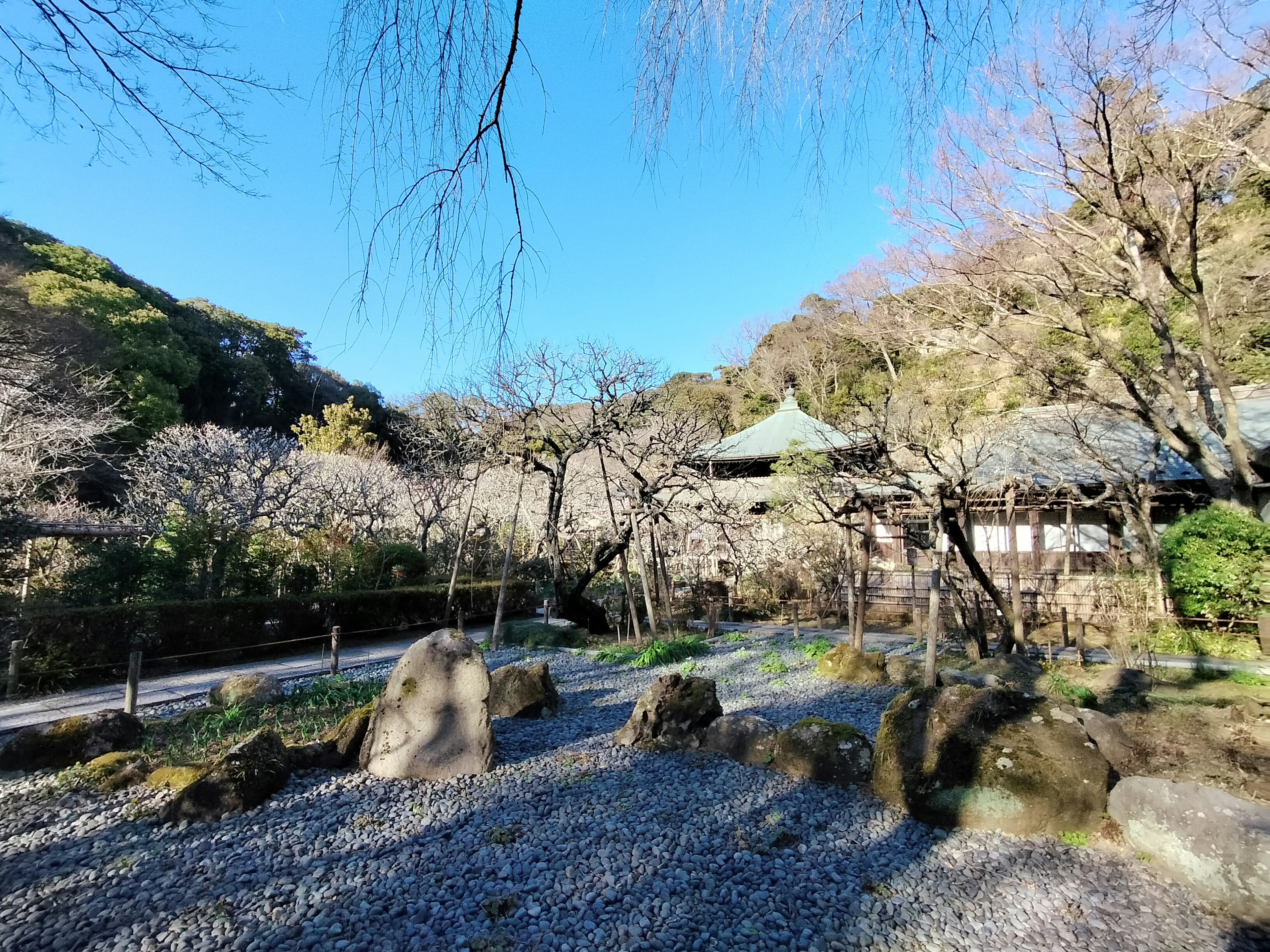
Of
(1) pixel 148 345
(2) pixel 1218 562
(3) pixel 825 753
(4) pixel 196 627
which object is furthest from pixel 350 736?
(1) pixel 148 345

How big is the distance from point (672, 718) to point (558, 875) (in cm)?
204

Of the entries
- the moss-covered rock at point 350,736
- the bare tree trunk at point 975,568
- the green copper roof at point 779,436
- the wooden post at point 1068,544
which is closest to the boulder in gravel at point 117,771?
the moss-covered rock at point 350,736

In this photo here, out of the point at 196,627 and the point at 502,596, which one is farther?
the point at 502,596

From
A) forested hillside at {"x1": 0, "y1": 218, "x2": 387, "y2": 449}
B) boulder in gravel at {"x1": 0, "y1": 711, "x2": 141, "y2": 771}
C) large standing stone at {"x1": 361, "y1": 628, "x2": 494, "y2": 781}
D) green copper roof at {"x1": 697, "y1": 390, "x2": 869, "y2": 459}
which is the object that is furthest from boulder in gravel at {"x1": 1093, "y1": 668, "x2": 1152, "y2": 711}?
forested hillside at {"x1": 0, "y1": 218, "x2": 387, "y2": 449}

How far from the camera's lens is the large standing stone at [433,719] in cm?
423

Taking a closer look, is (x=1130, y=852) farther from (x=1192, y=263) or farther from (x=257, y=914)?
(x=1192, y=263)

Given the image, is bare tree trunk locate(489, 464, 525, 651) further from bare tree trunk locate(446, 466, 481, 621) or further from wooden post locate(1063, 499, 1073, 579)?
wooden post locate(1063, 499, 1073, 579)

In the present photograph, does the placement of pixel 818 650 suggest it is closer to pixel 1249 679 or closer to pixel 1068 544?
pixel 1249 679

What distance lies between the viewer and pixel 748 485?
16.2m

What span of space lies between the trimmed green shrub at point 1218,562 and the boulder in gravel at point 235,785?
10895 millimetres

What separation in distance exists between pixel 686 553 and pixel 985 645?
24.3 feet

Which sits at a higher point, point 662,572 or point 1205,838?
point 662,572

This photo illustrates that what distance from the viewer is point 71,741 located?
4395 millimetres

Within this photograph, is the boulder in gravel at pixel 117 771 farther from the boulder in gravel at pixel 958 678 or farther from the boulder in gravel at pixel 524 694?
the boulder in gravel at pixel 958 678
